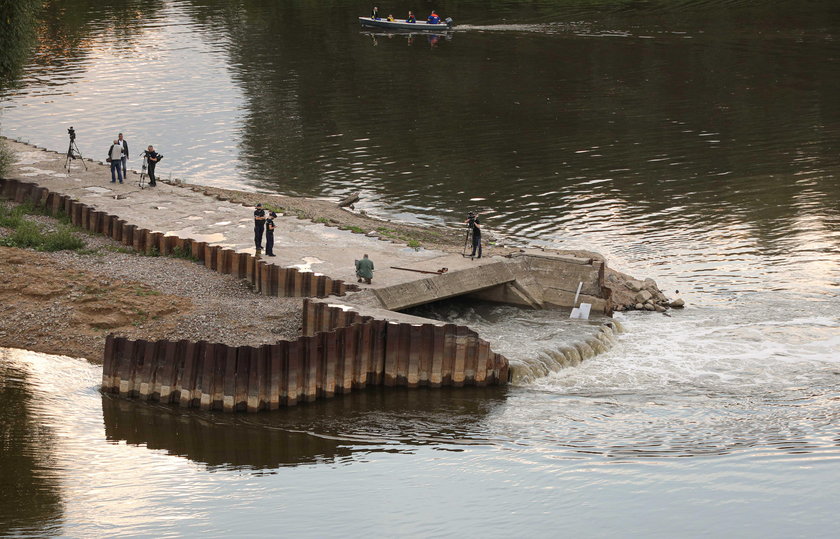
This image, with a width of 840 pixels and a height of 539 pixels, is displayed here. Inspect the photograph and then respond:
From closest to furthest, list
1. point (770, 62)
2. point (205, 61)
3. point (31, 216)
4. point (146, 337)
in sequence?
point (146, 337)
point (31, 216)
point (770, 62)
point (205, 61)

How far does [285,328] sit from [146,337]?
4.46 meters

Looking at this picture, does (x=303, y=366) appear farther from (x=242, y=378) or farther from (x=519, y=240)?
(x=519, y=240)

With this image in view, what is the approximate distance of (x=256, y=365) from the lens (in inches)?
1229

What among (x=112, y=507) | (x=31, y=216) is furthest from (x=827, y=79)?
(x=112, y=507)

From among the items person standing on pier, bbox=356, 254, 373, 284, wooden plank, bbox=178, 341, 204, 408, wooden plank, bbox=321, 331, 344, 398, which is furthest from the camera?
person standing on pier, bbox=356, 254, 373, 284

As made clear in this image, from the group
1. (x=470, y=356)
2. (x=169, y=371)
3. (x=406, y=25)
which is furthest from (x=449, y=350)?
(x=406, y=25)

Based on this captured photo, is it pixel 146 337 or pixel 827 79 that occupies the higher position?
pixel 827 79

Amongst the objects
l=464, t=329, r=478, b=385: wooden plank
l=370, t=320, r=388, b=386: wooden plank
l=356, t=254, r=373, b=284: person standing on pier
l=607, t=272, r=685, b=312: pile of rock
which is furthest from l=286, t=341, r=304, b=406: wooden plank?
l=607, t=272, r=685, b=312: pile of rock

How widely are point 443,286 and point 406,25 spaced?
7644cm

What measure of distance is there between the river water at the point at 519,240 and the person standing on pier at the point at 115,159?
8600 millimetres

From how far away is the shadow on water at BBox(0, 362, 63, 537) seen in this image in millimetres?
25234

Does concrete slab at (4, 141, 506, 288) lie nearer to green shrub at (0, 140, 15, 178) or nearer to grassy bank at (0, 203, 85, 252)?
green shrub at (0, 140, 15, 178)

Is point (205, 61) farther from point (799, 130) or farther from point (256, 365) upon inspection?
point (256, 365)

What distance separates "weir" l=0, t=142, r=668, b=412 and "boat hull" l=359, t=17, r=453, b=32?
202 feet
